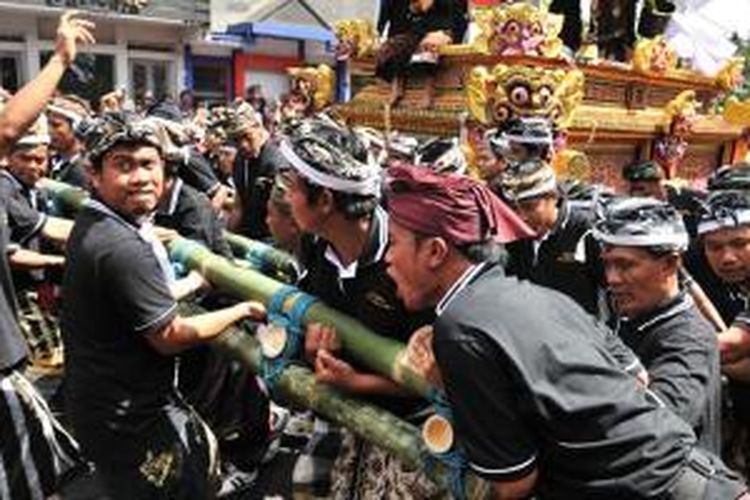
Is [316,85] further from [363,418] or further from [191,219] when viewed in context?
[363,418]

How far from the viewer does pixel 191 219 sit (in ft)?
13.2

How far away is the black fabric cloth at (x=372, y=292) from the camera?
95.3 inches

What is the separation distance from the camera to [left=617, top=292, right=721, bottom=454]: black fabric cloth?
2.20 metres

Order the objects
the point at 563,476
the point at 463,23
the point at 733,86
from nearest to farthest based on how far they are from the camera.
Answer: the point at 563,476 < the point at 463,23 < the point at 733,86

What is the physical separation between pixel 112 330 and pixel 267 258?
3.15 ft

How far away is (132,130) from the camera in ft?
9.43

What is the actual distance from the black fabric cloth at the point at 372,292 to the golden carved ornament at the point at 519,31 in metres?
3.43

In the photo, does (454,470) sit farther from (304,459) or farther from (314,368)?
(304,459)

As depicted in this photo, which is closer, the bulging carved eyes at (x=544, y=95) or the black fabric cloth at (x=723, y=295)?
the black fabric cloth at (x=723, y=295)

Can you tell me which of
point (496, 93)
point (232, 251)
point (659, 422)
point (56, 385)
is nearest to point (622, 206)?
point (659, 422)

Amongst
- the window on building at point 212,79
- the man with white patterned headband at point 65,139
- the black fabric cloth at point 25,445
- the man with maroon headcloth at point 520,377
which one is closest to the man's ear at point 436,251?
the man with maroon headcloth at point 520,377

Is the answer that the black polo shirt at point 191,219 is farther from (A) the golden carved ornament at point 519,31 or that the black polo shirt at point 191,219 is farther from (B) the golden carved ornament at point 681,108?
(B) the golden carved ornament at point 681,108

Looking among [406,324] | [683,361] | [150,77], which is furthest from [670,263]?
[150,77]

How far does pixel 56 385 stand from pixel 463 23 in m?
4.06
